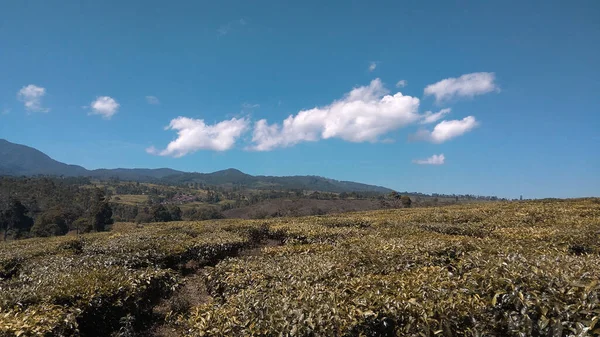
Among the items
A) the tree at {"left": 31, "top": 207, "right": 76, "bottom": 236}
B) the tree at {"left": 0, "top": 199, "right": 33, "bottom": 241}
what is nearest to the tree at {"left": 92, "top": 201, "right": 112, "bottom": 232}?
the tree at {"left": 31, "top": 207, "right": 76, "bottom": 236}

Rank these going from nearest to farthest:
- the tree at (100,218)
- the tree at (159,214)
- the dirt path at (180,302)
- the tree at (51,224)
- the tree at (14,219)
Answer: the dirt path at (180,302), the tree at (51,224), the tree at (14,219), the tree at (100,218), the tree at (159,214)

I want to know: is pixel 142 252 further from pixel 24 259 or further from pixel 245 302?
pixel 245 302

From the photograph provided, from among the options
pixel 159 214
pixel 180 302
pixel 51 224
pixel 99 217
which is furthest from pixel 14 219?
pixel 180 302

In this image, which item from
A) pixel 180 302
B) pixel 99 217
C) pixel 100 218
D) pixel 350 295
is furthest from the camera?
pixel 100 218

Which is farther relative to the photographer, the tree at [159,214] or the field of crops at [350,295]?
the tree at [159,214]

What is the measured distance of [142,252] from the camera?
38.4ft

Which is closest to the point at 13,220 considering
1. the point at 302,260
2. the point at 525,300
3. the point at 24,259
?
the point at 24,259

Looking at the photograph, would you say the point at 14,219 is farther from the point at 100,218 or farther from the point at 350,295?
the point at 350,295

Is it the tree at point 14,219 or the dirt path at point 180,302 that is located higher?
the dirt path at point 180,302

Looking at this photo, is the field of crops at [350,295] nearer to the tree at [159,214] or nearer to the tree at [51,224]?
the tree at [51,224]

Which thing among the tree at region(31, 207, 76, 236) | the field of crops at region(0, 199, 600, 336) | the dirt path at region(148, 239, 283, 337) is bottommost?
the tree at region(31, 207, 76, 236)

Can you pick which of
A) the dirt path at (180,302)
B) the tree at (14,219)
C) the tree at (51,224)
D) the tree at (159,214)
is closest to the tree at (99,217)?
the tree at (51,224)

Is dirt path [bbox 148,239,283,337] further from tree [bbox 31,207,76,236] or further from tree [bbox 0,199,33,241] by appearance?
tree [bbox 0,199,33,241]

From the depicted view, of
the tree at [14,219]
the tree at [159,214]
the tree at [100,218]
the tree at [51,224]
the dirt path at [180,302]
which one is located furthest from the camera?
the tree at [159,214]
